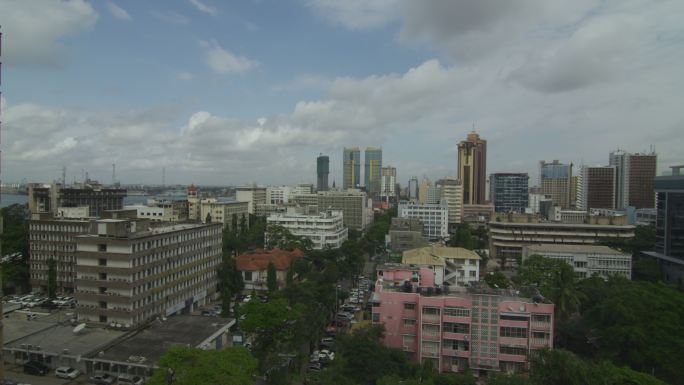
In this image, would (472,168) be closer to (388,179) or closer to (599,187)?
(599,187)

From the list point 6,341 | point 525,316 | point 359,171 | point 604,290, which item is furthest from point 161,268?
point 359,171

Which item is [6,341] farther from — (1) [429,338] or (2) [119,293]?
(1) [429,338]

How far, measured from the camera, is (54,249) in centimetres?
3525

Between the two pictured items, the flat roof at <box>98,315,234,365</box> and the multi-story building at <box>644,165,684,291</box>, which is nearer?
the flat roof at <box>98,315,234,365</box>

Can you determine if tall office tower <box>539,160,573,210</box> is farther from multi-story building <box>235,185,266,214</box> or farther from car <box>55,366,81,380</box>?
car <box>55,366,81,380</box>

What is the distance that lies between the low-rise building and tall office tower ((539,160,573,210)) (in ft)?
366

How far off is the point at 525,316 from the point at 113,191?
74.2 metres

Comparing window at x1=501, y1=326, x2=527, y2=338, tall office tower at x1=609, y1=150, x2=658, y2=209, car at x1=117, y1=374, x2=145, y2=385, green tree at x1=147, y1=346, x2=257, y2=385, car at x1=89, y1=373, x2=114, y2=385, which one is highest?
tall office tower at x1=609, y1=150, x2=658, y2=209

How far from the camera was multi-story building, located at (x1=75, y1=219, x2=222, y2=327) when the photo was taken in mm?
25297

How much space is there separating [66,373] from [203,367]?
36.9 ft

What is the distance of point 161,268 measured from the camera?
93.4ft

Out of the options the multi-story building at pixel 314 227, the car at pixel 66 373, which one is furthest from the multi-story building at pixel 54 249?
the multi-story building at pixel 314 227

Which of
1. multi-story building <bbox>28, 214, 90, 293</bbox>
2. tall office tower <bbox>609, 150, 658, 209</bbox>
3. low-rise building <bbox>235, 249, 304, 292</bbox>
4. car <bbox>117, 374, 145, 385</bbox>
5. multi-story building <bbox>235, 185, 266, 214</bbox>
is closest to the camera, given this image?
car <bbox>117, 374, 145, 385</bbox>

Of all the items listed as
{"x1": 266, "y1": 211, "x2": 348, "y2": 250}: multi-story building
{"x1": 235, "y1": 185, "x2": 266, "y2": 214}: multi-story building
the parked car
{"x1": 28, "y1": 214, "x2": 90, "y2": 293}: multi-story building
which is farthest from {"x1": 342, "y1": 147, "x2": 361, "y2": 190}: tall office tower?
the parked car
